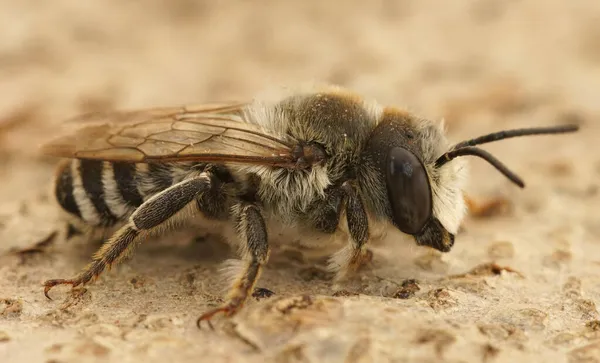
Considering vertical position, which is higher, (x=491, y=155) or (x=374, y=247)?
(x=491, y=155)

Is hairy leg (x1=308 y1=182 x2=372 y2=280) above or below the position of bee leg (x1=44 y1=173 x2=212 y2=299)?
above

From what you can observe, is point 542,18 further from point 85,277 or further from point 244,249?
point 85,277

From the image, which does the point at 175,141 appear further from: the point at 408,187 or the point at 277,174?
the point at 408,187

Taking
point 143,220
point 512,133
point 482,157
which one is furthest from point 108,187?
point 512,133

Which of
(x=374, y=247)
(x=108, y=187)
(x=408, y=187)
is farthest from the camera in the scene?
(x=374, y=247)

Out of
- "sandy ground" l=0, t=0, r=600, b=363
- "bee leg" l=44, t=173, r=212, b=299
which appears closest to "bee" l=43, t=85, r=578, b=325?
"bee leg" l=44, t=173, r=212, b=299

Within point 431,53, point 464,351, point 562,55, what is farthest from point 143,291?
point 562,55

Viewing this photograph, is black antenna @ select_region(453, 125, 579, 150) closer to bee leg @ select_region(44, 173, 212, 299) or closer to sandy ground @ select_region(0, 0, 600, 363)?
sandy ground @ select_region(0, 0, 600, 363)

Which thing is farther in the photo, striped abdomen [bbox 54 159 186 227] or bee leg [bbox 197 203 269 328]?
striped abdomen [bbox 54 159 186 227]
